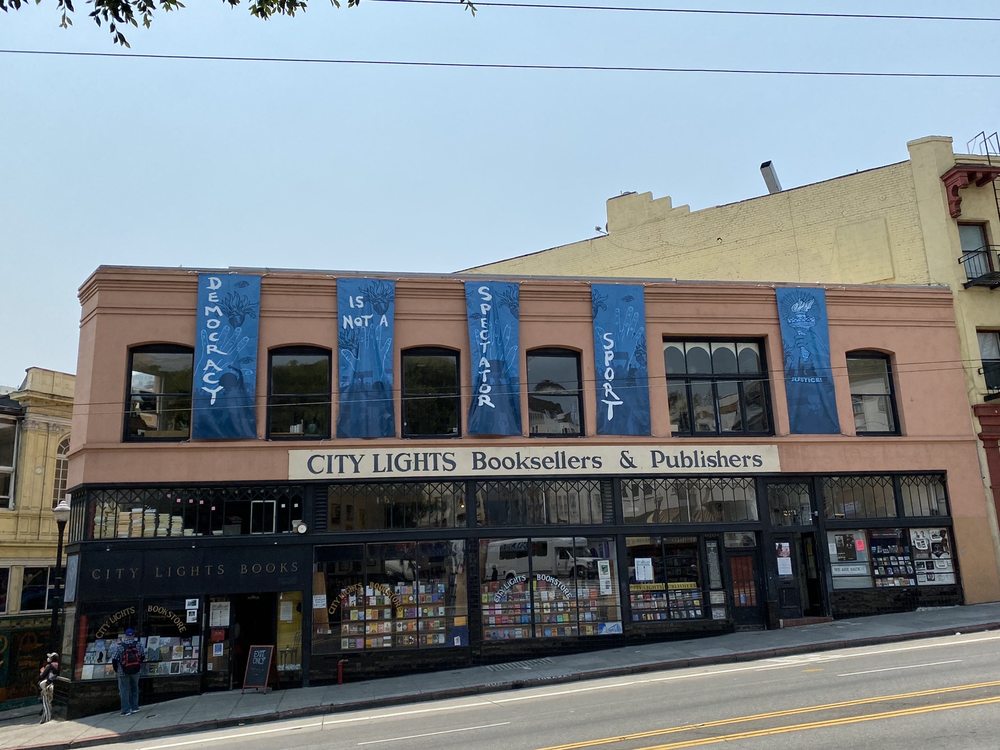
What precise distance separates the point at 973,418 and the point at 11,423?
29536 millimetres

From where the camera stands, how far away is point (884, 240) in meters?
25.1

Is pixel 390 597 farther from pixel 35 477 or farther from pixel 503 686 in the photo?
pixel 35 477

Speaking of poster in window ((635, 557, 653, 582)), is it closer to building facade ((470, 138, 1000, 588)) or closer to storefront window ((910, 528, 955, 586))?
storefront window ((910, 528, 955, 586))

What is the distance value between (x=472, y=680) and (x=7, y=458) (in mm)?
19398

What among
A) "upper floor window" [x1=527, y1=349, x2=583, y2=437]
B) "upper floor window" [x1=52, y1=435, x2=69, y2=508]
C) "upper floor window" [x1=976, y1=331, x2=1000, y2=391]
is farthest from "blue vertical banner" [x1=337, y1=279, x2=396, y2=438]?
"upper floor window" [x1=976, y1=331, x2=1000, y2=391]

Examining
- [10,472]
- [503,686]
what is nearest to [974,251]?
[503,686]

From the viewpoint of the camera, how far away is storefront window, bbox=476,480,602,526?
1989 cm

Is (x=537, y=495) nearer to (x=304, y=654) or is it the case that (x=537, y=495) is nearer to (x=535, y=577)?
(x=535, y=577)

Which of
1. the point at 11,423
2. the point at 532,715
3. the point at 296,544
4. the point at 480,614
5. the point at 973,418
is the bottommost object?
the point at 532,715

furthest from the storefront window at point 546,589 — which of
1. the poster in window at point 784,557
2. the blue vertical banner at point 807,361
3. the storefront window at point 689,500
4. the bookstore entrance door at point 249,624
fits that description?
the blue vertical banner at point 807,361

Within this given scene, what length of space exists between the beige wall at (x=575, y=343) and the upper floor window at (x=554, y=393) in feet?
1.08

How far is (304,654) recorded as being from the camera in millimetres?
18328

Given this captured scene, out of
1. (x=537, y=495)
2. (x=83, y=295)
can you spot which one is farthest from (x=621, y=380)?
(x=83, y=295)

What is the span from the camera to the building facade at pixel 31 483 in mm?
27594
